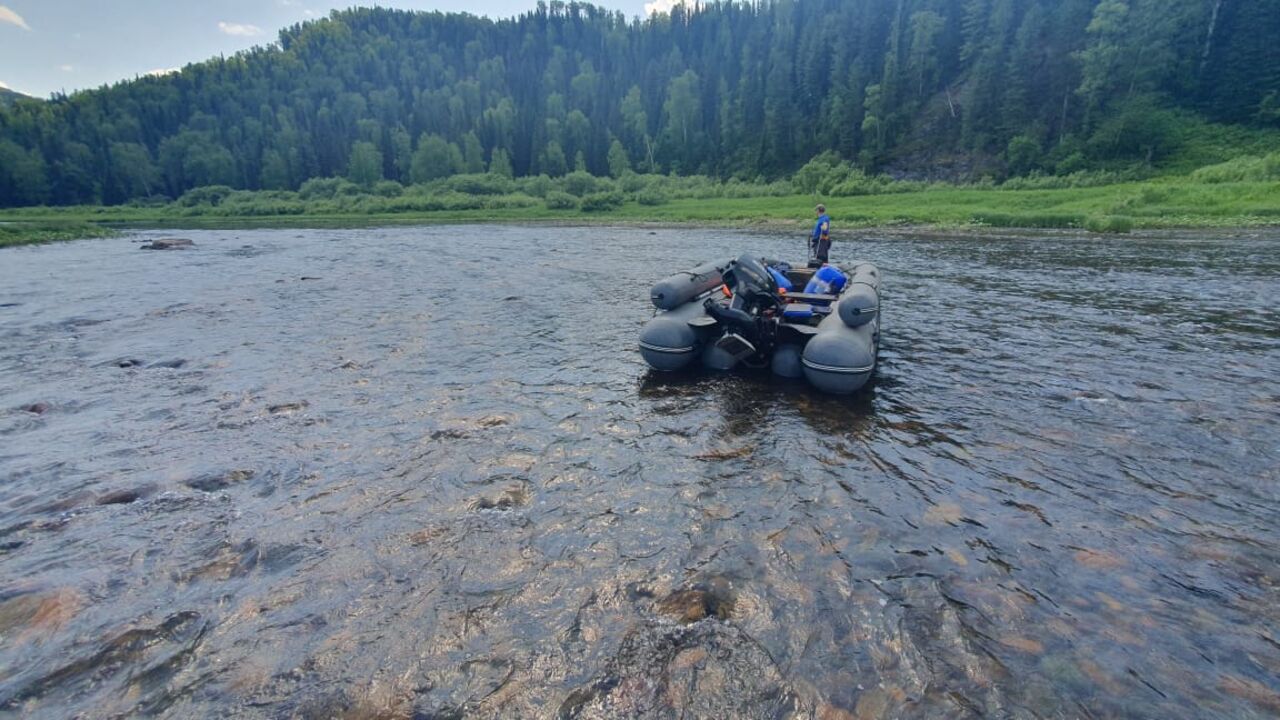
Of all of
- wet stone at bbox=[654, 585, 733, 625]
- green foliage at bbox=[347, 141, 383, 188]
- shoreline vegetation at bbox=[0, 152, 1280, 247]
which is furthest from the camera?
green foliage at bbox=[347, 141, 383, 188]

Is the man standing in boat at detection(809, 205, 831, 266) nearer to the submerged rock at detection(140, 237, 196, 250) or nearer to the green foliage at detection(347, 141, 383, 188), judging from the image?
the submerged rock at detection(140, 237, 196, 250)

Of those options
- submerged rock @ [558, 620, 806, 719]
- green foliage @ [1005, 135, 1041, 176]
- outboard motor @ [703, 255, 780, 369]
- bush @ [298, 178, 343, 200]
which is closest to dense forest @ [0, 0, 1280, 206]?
green foliage @ [1005, 135, 1041, 176]

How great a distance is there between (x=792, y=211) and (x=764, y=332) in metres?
36.4

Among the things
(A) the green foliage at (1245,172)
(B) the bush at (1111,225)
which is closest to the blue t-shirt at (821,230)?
(B) the bush at (1111,225)

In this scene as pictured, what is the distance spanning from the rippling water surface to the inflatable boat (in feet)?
1.63

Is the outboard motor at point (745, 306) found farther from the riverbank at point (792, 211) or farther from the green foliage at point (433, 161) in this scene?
the green foliage at point (433, 161)

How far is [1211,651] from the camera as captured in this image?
13.4 ft

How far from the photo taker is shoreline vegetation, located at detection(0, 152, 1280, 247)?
2875cm

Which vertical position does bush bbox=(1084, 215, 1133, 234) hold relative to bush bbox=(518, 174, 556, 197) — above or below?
below

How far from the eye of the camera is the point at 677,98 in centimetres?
9931

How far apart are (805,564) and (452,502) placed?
143 inches

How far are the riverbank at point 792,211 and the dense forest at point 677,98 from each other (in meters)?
18.5

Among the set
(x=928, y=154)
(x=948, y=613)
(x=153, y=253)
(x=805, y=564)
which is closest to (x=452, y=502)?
(x=805, y=564)

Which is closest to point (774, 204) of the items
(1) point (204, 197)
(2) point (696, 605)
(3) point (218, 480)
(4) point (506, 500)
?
(4) point (506, 500)
